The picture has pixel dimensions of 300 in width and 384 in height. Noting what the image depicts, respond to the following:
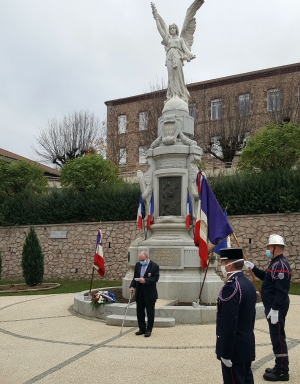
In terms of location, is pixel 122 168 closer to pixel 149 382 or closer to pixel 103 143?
pixel 103 143

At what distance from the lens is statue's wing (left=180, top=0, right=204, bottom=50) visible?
13.4 metres

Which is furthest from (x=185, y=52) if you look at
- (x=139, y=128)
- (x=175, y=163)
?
(x=139, y=128)

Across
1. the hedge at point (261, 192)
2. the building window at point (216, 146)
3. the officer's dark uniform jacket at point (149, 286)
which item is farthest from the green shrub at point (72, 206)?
the officer's dark uniform jacket at point (149, 286)

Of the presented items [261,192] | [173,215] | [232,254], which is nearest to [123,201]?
[261,192]

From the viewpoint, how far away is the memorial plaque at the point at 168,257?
11.0 meters

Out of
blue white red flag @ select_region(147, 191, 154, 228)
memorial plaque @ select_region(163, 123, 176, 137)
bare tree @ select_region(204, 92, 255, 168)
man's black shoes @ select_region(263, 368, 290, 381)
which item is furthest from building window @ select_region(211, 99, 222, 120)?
man's black shoes @ select_region(263, 368, 290, 381)

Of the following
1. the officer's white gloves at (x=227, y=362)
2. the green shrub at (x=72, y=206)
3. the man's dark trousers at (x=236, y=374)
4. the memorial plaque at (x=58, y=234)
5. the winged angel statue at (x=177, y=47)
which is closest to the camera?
the officer's white gloves at (x=227, y=362)

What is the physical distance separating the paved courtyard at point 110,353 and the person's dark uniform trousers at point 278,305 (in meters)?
0.19

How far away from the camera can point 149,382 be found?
18.1ft

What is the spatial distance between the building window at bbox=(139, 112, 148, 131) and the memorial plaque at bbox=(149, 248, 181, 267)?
25.6 metres

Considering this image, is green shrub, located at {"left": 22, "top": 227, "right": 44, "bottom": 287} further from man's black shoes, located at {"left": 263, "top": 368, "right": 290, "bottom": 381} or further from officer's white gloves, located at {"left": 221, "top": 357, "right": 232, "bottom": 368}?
officer's white gloves, located at {"left": 221, "top": 357, "right": 232, "bottom": 368}

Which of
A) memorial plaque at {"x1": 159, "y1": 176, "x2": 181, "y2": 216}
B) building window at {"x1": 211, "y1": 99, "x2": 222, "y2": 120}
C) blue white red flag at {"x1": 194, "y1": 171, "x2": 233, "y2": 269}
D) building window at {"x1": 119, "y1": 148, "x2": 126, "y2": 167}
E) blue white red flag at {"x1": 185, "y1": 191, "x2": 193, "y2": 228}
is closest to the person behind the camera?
blue white red flag at {"x1": 194, "y1": 171, "x2": 233, "y2": 269}

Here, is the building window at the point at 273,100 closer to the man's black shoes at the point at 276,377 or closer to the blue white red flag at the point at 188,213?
the blue white red flag at the point at 188,213

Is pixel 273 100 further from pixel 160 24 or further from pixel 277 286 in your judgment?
pixel 277 286
